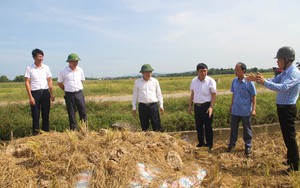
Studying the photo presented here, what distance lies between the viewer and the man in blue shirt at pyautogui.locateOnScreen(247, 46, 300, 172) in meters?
3.57

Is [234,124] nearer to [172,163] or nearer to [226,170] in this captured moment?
[226,170]

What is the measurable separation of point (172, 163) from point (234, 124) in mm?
1852

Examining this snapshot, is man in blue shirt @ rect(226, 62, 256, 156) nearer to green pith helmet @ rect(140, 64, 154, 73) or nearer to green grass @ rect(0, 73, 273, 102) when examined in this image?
green pith helmet @ rect(140, 64, 154, 73)

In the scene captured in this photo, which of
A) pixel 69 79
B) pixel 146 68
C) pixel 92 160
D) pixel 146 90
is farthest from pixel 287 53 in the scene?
pixel 69 79

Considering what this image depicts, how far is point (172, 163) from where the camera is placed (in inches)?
143

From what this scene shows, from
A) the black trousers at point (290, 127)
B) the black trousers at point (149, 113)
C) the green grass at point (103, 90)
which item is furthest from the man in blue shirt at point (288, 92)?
the green grass at point (103, 90)

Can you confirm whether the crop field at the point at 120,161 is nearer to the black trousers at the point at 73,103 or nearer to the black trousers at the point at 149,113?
the black trousers at the point at 149,113

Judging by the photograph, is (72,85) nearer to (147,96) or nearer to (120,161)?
(147,96)

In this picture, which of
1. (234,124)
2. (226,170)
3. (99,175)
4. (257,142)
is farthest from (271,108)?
(99,175)

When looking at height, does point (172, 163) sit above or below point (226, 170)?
above

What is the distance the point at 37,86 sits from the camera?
5195 mm

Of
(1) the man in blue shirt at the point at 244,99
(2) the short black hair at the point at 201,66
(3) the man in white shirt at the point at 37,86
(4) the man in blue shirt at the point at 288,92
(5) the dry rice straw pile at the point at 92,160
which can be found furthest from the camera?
(3) the man in white shirt at the point at 37,86

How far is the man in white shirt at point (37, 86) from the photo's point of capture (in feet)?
16.9

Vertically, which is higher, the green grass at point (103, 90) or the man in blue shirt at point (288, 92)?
the man in blue shirt at point (288, 92)
